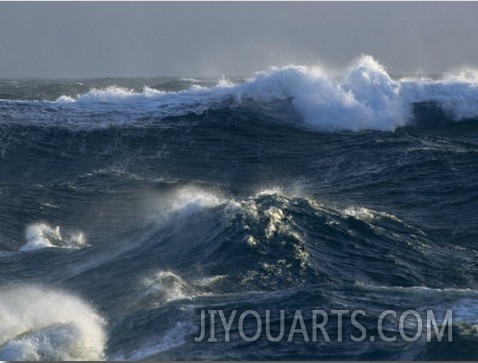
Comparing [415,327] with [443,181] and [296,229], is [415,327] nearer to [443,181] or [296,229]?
[296,229]

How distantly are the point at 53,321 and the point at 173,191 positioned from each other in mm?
13341

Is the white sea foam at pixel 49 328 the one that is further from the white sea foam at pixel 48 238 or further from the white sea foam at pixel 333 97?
the white sea foam at pixel 333 97

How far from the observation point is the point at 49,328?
47.7 ft

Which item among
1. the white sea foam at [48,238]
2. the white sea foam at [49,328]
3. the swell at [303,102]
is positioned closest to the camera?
the white sea foam at [49,328]

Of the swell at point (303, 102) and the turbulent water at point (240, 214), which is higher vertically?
the swell at point (303, 102)

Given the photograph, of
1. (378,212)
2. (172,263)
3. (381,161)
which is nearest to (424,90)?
(381,161)

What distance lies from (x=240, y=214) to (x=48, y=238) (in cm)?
582

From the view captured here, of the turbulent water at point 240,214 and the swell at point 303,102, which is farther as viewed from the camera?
the swell at point 303,102

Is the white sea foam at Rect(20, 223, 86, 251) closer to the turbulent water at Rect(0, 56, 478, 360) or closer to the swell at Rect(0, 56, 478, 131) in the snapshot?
the turbulent water at Rect(0, 56, 478, 360)

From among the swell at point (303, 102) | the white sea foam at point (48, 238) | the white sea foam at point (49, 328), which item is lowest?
the white sea foam at point (49, 328)

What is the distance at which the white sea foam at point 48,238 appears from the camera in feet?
76.4

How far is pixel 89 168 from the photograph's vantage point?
32.2 m

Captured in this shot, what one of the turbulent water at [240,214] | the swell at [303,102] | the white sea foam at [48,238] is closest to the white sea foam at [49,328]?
the turbulent water at [240,214]

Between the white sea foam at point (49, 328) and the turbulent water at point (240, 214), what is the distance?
0.14ft
